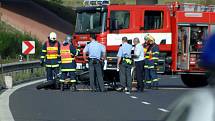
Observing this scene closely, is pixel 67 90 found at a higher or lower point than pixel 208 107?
lower

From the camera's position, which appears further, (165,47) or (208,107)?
(165,47)

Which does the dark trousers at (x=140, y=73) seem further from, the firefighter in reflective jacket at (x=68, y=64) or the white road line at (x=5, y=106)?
the white road line at (x=5, y=106)

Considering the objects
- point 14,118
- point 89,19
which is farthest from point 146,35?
point 14,118

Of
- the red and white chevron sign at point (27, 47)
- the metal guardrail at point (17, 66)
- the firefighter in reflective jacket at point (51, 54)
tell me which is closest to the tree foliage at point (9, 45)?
the red and white chevron sign at point (27, 47)

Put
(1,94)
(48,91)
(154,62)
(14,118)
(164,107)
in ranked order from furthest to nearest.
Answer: (154,62) → (48,91) → (1,94) → (164,107) → (14,118)

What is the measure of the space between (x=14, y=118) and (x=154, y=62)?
1046 centimetres

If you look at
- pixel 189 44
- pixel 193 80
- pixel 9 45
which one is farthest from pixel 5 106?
pixel 9 45

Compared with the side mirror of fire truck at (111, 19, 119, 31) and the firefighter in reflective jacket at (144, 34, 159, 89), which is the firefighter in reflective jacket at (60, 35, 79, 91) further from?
the side mirror of fire truck at (111, 19, 119, 31)

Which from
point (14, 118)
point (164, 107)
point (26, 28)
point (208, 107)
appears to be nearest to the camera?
point (208, 107)

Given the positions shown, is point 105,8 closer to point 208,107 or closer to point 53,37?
point 53,37

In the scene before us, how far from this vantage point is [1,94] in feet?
64.8

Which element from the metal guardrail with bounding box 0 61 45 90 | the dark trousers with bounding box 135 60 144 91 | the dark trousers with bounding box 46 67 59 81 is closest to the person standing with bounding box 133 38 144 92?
the dark trousers with bounding box 135 60 144 91

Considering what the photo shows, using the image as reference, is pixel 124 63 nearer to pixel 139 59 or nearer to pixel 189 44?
pixel 139 59

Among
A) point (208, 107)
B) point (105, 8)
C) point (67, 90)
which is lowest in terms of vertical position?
point (67, 90)
